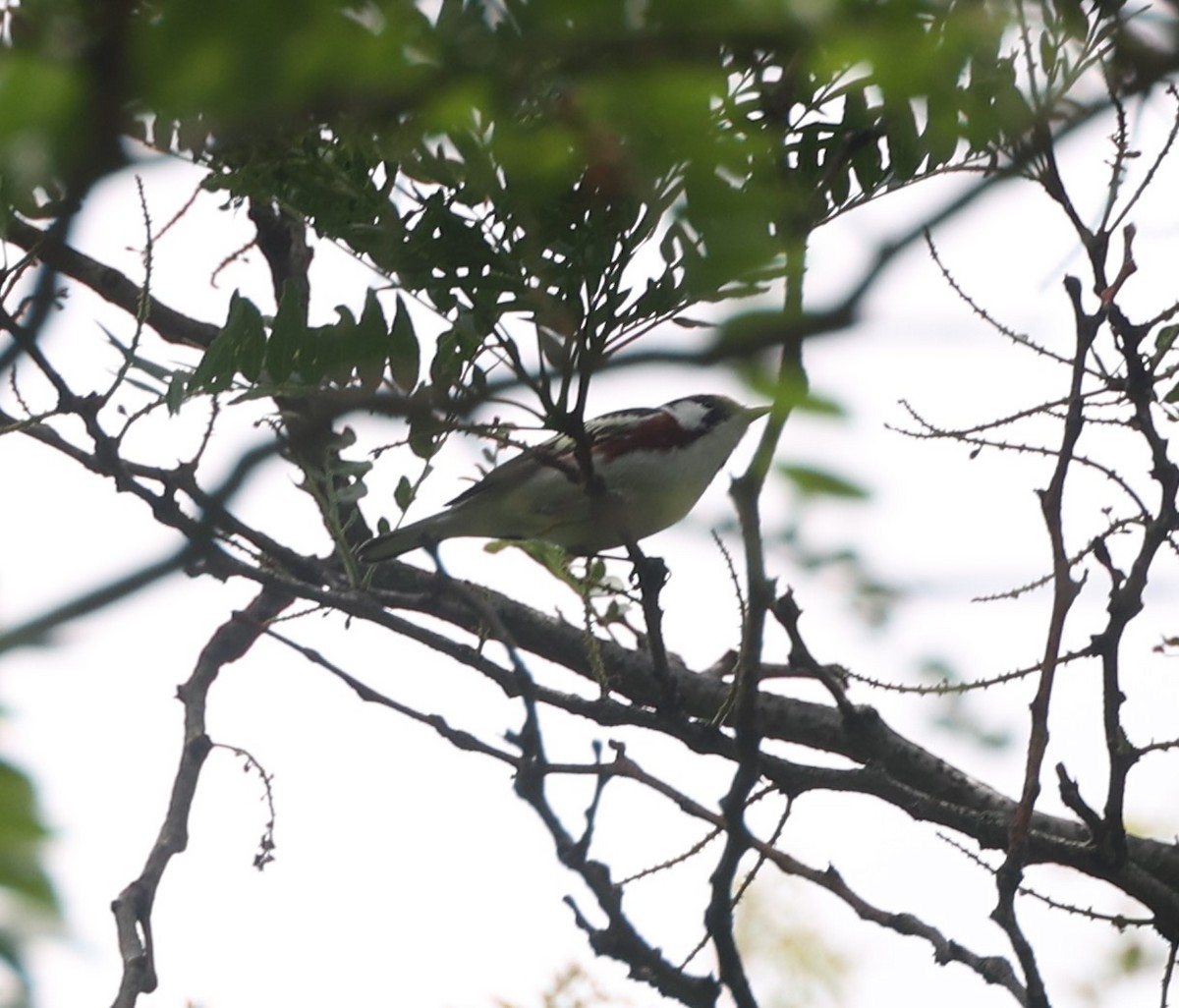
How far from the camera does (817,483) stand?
52.1 inches

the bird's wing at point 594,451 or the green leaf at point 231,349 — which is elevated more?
the bird's wing at point 594,451

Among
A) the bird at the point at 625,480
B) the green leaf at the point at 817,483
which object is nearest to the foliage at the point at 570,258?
the green leaf at the point at 817,483

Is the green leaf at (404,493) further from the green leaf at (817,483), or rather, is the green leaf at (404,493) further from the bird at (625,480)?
the green leaf at (817,483)

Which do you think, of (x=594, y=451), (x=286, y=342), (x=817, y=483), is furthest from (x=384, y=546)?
(x=817, y=483)

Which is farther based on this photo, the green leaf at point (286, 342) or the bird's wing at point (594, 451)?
the bird's wing at point (594, 451)

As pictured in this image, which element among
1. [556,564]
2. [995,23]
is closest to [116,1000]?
[556,564]

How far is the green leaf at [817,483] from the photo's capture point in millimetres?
1289

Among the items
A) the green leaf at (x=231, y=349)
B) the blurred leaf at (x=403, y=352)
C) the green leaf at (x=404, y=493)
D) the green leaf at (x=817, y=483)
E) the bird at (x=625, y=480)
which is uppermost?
the bird at (x=625, y=480)

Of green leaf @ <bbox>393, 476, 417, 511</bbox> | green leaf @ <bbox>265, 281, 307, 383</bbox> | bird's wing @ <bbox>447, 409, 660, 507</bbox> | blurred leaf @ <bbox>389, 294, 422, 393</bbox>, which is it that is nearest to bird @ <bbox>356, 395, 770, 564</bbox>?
bird's wing @ <bbox>447, 409, 660, 507</bbox>

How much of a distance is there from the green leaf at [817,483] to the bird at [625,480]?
3.28 m

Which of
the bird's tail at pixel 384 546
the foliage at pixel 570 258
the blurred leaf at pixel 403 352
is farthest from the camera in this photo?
the bird's tail at pixel 384 546

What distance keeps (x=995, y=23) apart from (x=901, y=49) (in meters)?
0.22

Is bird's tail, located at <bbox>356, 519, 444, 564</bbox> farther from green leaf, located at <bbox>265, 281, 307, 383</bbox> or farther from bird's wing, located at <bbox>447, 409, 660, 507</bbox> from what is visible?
green leaf, located at <bbox>265, 281, 307, 383</bbox>

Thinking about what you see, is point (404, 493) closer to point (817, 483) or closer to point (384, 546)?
point (384, 546)
